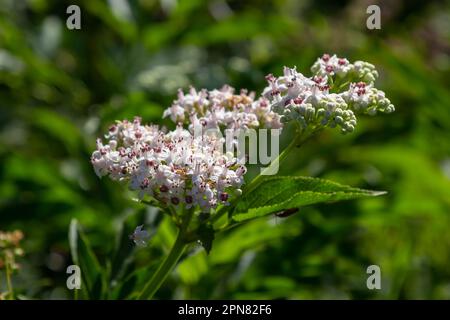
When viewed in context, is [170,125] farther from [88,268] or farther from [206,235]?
[206,235]

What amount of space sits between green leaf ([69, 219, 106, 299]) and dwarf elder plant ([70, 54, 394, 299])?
13 centimetres

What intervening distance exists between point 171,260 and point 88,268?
0.37 meters

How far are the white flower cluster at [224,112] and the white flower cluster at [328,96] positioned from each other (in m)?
0.07

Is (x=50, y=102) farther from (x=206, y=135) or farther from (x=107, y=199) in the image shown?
(x=206, y=135)

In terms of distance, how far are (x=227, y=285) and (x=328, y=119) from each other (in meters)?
0.97

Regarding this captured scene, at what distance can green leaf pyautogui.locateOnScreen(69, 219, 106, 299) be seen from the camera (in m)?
2.11

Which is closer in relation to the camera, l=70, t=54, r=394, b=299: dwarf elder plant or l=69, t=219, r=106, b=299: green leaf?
l=70, t=54, r=394, b=299: dwarf elder plant

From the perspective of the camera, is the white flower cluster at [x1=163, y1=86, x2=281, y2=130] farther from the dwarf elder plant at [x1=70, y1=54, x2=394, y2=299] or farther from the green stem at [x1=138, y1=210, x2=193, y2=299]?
the green stem at [x1=138, y1=210, x2=193, y2=299]

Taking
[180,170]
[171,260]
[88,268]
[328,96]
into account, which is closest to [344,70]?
[328,96]

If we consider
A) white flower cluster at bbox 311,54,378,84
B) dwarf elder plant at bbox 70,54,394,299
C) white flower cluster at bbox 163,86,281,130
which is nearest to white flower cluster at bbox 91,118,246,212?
dwarf elder plant at bbox 70,54,394,299

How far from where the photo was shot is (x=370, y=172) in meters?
3.97

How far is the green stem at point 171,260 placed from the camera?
1872mm

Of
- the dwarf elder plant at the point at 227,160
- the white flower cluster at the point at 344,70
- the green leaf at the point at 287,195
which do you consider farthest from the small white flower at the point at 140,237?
the white flower cluster at the point at 344,70
